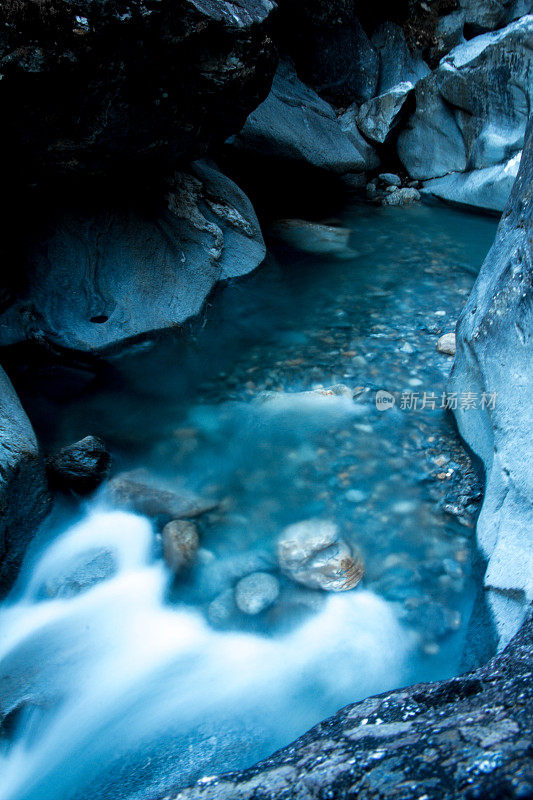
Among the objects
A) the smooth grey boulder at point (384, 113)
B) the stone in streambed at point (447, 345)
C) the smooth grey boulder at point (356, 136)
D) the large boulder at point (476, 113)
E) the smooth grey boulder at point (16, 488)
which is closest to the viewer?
the smooth grey boulder at point (16, 488)

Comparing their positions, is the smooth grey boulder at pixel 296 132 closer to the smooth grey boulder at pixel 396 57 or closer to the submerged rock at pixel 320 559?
the smooth grey boulder at pixel 396 57

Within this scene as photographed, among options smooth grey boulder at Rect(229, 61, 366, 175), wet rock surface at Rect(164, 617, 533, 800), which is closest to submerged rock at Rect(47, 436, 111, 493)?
wet rock surface at Rect(164, 617, 533, 800)

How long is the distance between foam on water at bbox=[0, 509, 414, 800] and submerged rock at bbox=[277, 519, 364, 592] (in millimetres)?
94

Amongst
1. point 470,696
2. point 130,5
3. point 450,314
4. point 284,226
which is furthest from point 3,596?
point 284,226

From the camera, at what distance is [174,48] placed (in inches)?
145

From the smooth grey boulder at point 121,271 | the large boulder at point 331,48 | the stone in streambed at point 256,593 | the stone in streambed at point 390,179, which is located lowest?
the stone in streambed at point 256,593

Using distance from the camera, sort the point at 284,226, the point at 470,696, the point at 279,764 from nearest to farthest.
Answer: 1. the point at 470,696
2. the point at 279,764
3. the point at 284,226

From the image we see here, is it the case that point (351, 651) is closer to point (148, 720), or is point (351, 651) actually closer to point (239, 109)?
point (148, 720)

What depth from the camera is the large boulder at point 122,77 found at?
311 cm

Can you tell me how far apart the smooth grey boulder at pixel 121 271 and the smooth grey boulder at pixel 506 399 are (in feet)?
9.24

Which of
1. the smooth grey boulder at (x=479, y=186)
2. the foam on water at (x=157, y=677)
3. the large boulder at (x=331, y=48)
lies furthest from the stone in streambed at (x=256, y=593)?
the large boulder at (x=331, y=48)

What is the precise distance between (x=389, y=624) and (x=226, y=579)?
0.81 meters

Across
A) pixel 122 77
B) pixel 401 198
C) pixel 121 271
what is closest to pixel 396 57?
pixel 401 198

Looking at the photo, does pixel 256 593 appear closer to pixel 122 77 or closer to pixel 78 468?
pixel 78 468
